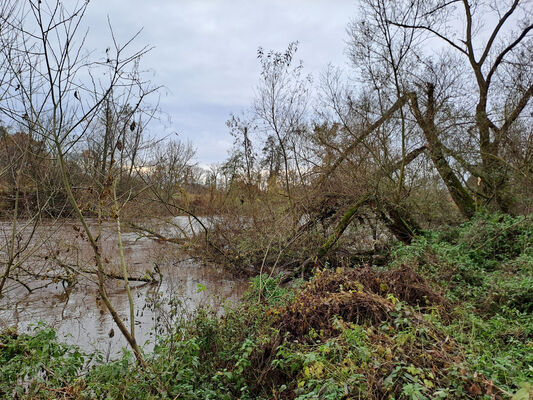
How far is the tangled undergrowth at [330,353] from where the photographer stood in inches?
126

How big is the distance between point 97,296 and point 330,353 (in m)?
5.48

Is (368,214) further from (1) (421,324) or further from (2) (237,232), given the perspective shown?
(1) (421,324)

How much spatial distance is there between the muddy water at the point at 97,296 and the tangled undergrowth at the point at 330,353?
1.93 feet

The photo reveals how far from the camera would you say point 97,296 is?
7.54 metres

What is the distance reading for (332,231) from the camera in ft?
36.0

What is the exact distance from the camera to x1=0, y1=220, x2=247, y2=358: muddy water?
6.21 meters

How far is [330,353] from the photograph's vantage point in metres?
3.91

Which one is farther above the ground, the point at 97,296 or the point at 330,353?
the point at 330,353

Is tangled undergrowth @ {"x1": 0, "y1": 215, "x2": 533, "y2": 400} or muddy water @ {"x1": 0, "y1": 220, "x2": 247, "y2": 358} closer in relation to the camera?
tangled undergrowth @ {"x1": 0, "y1": 215, "x2": 533, "y2": 400}

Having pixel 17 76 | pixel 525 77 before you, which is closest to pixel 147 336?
pixel 17 76

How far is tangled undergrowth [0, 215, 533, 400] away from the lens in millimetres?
3213

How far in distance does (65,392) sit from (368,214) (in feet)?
31.8

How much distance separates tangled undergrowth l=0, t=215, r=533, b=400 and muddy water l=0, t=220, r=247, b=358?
589 mm

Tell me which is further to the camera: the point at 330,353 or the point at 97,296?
the point at 97,296
